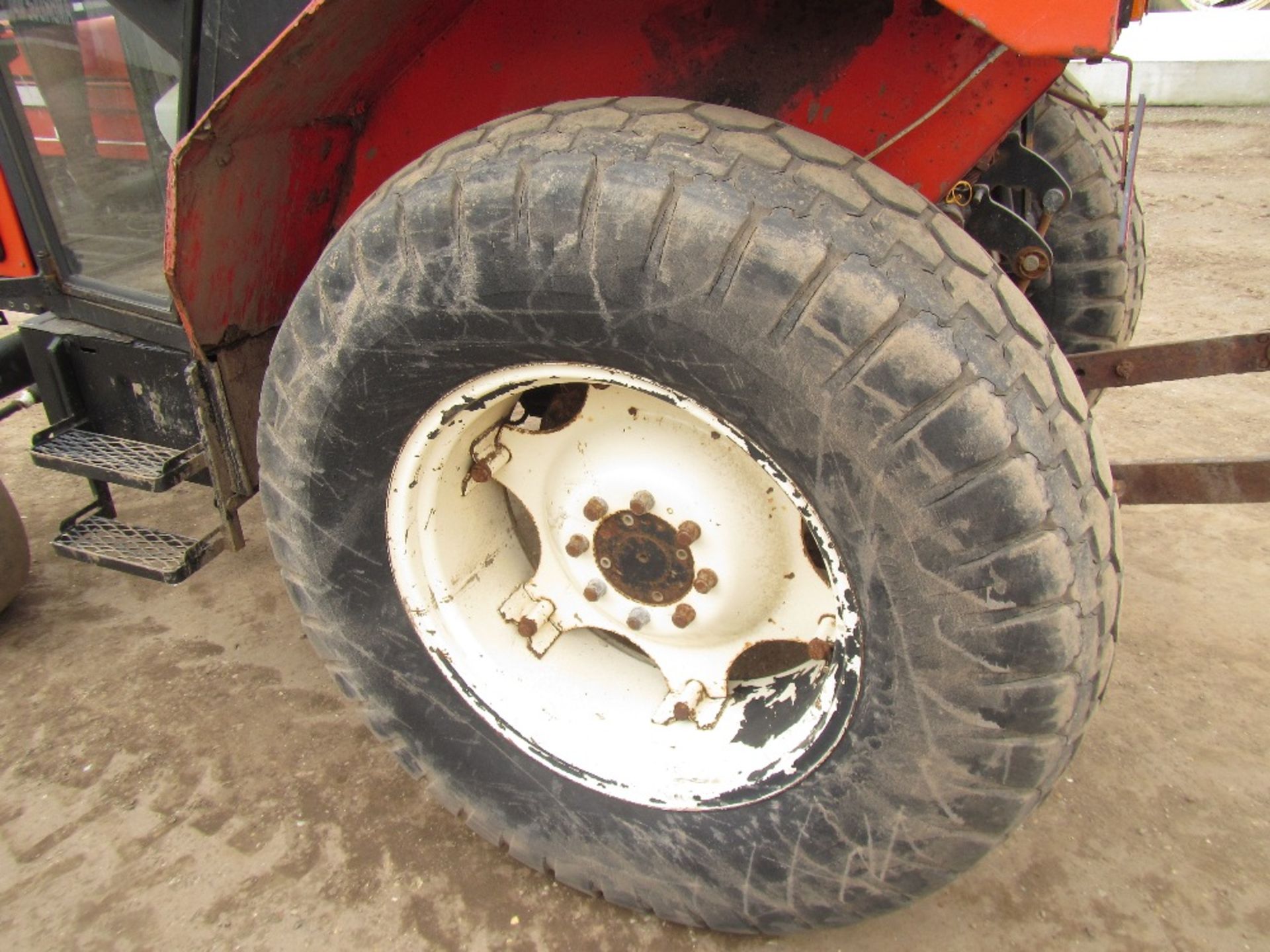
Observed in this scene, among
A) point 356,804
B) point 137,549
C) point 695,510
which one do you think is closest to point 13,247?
point 137,549

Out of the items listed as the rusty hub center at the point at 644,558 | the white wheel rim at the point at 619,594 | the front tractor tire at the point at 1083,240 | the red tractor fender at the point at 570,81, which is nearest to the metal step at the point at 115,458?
the red tractor fender at the point at 570,81

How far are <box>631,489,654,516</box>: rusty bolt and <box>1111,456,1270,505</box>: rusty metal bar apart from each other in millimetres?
1003

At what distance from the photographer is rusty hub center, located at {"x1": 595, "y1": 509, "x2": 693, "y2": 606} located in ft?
6.05

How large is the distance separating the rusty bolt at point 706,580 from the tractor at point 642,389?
0.9 inches

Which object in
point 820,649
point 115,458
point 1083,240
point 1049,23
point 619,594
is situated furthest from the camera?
point 1083,240

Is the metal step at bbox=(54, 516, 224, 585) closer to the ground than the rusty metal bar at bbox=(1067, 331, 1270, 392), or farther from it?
closer to the ground

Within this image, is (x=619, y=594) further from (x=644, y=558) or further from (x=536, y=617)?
(x=536, y=617)

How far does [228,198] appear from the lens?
6.07 ft

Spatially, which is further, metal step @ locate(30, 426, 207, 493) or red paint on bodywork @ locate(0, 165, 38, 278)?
red paint on bodywork @ locate(0, 165, 38, 278)

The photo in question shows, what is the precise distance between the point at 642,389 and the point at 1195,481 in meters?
1.28

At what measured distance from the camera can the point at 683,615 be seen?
1.88m


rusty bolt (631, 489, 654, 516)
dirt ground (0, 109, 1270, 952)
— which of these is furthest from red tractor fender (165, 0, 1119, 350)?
dirt ground (0, 109, 1270, 952)

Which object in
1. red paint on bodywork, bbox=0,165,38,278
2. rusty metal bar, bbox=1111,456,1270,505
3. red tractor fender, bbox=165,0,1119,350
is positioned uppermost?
red tractor fender, bbox=165,0,1119,350

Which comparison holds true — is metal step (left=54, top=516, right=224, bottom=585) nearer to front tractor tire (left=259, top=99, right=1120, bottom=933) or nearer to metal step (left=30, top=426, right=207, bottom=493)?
metal step (left=30, top=426, right=207, bottom=493)
